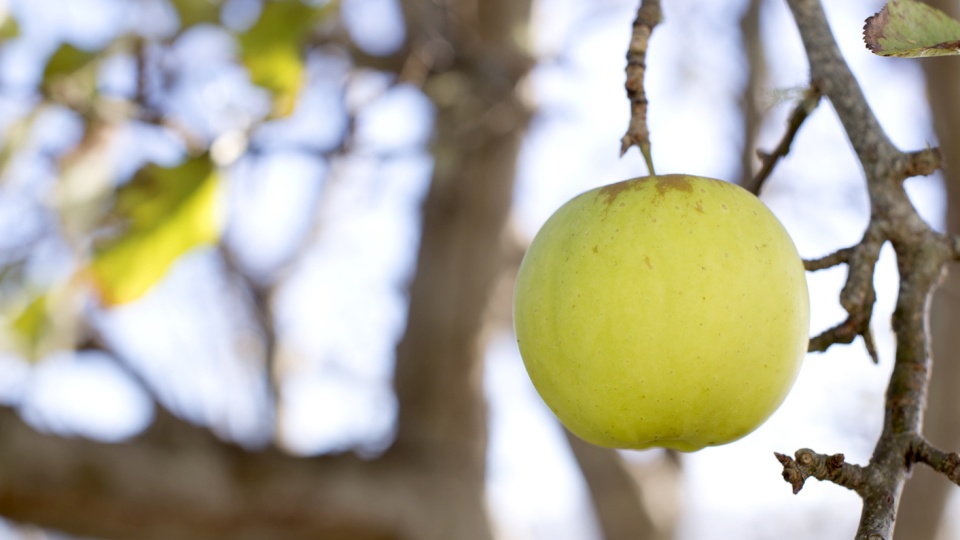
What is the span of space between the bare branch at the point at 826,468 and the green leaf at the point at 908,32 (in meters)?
0.19

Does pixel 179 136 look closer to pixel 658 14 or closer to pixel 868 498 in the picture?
pixel 658 14

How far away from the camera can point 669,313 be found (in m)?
0.48

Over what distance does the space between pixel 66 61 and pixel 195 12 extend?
0.22m

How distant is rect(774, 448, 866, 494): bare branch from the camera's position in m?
0.40

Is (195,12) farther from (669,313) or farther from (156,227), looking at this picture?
(669,313)

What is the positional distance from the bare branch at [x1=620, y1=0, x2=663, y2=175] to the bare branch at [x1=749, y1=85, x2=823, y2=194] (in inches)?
3.7

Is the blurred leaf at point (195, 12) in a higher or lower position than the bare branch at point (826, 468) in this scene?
higher

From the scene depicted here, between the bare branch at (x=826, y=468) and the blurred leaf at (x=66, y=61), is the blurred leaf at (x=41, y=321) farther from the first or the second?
the bare branch at (x=826, y=468)

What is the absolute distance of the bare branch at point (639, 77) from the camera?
21.1 inches

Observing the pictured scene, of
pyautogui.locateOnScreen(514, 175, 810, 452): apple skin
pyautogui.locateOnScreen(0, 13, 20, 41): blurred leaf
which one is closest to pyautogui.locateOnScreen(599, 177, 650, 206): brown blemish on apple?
pyautogui.locateOnScreen(514, 175, 810, 452): apple skin

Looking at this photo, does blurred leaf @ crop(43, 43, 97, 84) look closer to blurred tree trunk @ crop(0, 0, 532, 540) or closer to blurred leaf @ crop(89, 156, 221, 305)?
blurred leaf @ crop(89, 156, 221, 305)

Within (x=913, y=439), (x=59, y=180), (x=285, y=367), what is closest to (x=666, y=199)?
(x=913, y=439)

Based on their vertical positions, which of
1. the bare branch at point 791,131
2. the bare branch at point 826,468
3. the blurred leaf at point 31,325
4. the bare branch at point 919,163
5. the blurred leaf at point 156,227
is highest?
the blurred leaf at point 156,227

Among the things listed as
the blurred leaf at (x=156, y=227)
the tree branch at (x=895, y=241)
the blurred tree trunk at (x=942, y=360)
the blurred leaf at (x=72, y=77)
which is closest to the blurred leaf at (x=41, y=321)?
the blurred leaf at (x=156, y=227)
